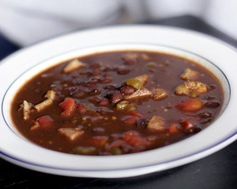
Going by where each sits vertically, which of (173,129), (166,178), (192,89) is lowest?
(166,178)

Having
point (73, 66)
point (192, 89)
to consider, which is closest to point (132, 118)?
point (192, 89)

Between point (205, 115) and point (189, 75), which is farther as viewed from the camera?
point (189, 75)

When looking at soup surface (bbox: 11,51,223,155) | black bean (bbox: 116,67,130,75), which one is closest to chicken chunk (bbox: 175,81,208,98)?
soup surface (bbox: 11,51,223,155)

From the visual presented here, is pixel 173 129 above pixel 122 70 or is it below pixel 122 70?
below

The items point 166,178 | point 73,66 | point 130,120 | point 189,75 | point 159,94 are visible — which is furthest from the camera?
point 73,66

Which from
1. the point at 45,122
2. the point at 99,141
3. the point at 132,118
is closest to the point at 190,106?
the point at 132,118

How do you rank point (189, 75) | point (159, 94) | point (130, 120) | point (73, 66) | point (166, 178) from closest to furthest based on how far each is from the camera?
point (166, 178), point (130, 120), point (159, 94), point (189, 75), point (73, 66)

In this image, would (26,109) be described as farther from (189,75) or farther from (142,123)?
(189,75)

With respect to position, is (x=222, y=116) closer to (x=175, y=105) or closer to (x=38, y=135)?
(x=175, y=105)
